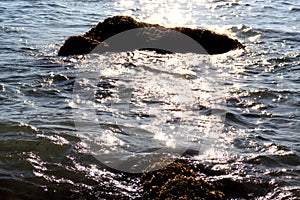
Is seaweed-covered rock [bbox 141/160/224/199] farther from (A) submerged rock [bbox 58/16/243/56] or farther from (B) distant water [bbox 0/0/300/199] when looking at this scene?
(A) submerged rock [bbox 58/16/243/56]

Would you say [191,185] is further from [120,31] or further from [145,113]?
[120,31]

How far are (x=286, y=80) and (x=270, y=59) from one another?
1.33m

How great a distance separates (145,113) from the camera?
6.62 m

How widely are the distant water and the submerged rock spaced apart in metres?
0.38

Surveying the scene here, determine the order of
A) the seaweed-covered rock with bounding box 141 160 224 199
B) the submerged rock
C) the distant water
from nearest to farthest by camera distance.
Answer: the seaweed-covered rock with bounding box 141 160 224 199 < the distant water < the submerged rock

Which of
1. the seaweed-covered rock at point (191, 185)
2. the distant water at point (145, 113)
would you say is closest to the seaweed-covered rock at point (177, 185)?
the seaweed-covered rock at point (191, 185)

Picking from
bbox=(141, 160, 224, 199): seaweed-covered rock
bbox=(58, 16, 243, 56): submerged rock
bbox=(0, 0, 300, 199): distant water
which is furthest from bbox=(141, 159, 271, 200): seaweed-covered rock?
bbox=(58, 16, 243, 56): submerged rock

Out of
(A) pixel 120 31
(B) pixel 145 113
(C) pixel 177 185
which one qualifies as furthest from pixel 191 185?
(A) pixel 120 31

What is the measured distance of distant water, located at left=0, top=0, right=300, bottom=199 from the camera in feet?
16.1

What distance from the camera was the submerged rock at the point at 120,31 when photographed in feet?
32.1

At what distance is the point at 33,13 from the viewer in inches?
570

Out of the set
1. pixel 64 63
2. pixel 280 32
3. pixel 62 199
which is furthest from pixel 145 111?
pixel 280 32

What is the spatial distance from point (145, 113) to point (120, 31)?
4.47m

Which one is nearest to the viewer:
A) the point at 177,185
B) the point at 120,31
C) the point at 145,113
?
the point at 177,185
